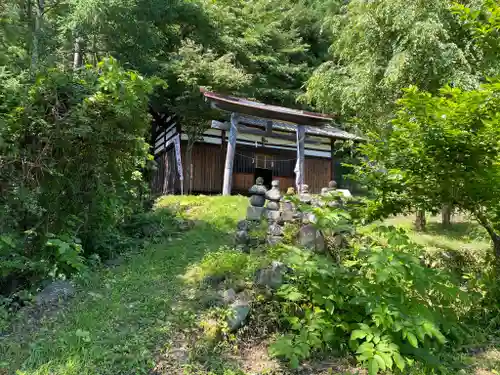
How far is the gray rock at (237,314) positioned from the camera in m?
4.68

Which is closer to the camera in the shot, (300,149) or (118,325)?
(118,325)

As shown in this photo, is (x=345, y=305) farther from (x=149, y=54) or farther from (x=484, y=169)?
(x=149, y=54)

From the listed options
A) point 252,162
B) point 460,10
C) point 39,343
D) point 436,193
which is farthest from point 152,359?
point 252,162

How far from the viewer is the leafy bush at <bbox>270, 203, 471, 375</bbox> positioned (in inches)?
145

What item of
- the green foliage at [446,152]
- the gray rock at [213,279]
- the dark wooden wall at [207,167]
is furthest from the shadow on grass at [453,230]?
the dark wooden wall at [207,167]

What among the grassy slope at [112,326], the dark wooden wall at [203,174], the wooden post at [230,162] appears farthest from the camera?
the dark wooden wall at [203,174]

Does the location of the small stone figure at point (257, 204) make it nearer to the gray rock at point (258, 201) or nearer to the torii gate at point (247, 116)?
the gray rock at point (258, 201)

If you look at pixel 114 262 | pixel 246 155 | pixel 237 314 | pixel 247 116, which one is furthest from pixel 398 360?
pixel 246 155

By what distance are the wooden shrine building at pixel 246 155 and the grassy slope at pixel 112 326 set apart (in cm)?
756

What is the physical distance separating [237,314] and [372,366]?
5.79 feet

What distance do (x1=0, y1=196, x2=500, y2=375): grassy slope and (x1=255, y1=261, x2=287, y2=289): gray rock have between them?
1.11 m

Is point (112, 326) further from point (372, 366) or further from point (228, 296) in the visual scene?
point (372, 366)

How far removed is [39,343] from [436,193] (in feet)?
16.5

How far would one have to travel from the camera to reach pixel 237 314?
4766mm
